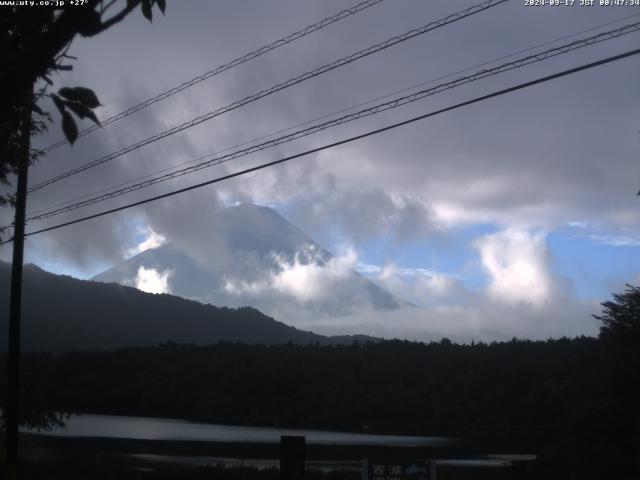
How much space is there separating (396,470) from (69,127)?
771cm

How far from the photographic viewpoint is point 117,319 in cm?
13138

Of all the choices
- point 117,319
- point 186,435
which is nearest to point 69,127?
point 186,435

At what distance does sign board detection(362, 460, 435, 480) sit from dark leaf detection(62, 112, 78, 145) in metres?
7.47

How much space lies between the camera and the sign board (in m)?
11.1

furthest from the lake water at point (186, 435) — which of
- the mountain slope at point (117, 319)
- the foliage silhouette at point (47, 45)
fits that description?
the foliage silhouette at point (47, 45)

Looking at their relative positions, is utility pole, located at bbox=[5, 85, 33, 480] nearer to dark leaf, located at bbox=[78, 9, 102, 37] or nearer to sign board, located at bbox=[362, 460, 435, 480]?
sign board, located at bbox=[362, 460, 435, 480]

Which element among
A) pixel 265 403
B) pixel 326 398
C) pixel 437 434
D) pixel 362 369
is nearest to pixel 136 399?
pixel 265 403

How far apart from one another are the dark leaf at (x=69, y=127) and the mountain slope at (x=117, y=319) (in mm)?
80950

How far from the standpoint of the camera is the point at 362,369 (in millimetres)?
93312

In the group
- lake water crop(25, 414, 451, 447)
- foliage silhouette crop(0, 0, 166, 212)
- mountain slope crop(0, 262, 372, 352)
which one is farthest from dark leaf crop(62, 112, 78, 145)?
mountain slope crop(0, 262, 372, 352)

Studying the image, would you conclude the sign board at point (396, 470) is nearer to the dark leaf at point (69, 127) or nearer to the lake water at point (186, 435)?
the dark leaf at point (69, 127)

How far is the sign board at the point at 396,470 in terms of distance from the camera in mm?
11148

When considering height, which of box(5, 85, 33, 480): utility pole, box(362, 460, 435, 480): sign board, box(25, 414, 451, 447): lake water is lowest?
box(25, 414, 451, 447): lake water

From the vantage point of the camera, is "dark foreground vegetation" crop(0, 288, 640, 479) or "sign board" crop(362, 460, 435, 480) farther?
"dark foreground vegetation" crop(0, 288, 640, 479)
